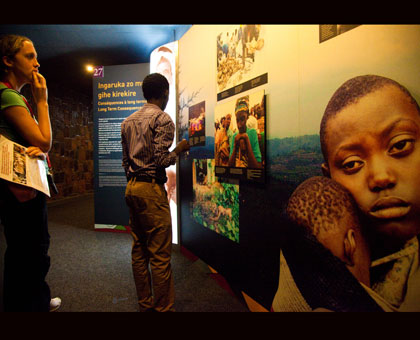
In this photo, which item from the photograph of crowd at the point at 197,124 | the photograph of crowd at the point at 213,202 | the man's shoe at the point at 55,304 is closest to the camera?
the man's shoe at the point at 55,304

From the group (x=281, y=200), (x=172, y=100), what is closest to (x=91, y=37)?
(x=172, y=100)

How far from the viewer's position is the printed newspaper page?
1.09 meters

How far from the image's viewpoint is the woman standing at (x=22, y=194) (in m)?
1.15

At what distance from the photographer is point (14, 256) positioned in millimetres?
1246

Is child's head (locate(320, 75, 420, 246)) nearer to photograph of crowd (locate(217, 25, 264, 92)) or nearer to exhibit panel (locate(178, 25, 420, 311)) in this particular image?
exhibit panel (locate(178, 25, 420, 311))

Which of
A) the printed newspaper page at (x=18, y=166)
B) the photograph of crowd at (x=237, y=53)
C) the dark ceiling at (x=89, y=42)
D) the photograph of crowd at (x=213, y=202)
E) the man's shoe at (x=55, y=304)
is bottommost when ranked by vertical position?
the man's shoe at (x=55, y=304)

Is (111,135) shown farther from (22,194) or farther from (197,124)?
(22,194)

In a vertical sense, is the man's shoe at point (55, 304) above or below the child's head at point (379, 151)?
below

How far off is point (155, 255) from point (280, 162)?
37.2 inches

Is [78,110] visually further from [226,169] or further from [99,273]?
[226,169]

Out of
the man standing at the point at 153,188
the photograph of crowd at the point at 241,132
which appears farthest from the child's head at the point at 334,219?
the man standing at the point at 153,188

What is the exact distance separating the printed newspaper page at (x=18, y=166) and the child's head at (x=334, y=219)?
4.25 feet

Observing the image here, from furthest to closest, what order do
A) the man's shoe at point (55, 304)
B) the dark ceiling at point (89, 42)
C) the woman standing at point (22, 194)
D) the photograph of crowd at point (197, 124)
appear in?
the dark ceiling at point (89, 42) < the photograph of crowd at point (197, 124) < the man's shoe at point (55, 304) < the woman standing at point (22, 194)

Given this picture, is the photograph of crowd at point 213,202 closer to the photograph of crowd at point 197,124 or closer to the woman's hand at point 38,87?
the photograph of crowd at point 197,124
